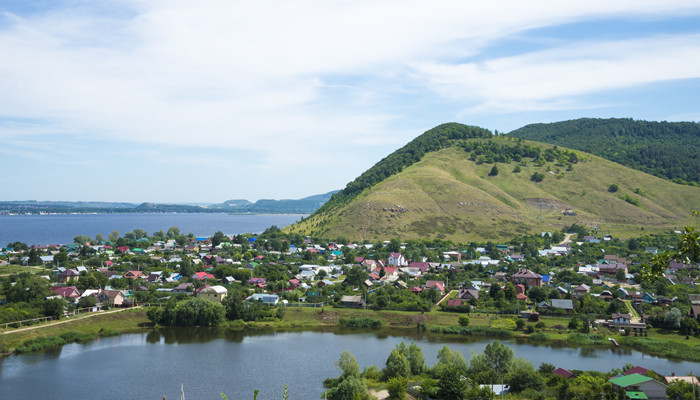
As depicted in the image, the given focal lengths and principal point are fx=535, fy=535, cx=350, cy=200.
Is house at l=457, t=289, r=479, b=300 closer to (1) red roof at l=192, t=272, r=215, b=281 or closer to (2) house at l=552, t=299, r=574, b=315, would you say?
(2) house at l=552, t=299, r=574, b=315

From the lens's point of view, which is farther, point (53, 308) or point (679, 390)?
point (53, 308)

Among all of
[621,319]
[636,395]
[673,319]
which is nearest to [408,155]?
[621,319]

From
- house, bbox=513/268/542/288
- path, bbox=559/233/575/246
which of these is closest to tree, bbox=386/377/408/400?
house, bbox=513/268/542/288

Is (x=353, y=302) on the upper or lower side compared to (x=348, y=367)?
upper

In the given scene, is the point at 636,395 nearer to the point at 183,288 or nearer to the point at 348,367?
the point at 348,367

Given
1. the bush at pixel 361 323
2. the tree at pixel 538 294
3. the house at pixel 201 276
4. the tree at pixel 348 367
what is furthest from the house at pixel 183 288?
the tree at pixel 538 294

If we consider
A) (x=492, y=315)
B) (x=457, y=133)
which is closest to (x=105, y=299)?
(x=492, y=315)

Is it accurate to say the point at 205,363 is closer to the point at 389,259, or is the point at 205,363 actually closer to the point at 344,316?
the point at 344,316
